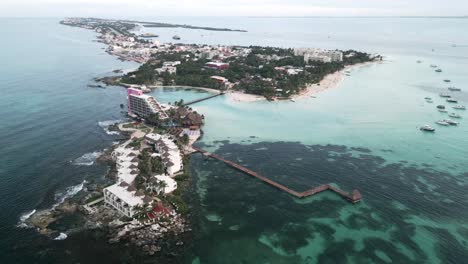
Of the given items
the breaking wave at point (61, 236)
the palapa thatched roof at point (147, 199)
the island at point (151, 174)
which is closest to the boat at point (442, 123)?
the island at point (151, 174)

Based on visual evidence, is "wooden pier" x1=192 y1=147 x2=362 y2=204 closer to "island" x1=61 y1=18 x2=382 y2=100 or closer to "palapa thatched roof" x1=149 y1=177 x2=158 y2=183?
"palapa thatched roof" x1=149 y1=177 x2=158 y2=183

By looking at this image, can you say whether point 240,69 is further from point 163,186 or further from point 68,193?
point 68,193

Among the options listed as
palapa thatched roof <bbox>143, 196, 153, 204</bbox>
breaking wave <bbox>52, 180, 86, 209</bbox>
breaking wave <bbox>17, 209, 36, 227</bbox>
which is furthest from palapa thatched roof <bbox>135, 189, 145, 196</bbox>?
breaking wave <bbox>17, 209, 36, 227</bbox>

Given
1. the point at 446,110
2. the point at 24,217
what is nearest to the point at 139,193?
the point at 24,217

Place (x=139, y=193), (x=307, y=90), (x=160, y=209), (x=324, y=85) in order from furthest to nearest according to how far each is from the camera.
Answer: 1. (x=324, y=85)
2. (x=307, y=90)
3. (x=139, y=193)
4. (x=160, y=209)

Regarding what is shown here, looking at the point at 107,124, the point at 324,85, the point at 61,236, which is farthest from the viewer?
the point at 324,85
